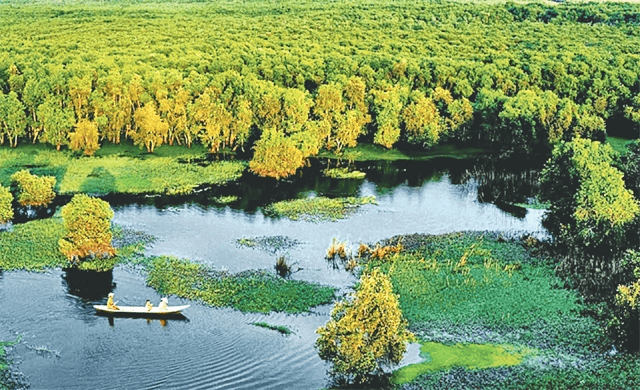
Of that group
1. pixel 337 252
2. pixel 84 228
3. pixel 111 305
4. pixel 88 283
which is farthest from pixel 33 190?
pixel 337 252

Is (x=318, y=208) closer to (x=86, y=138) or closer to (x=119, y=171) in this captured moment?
(x=119, y=171)

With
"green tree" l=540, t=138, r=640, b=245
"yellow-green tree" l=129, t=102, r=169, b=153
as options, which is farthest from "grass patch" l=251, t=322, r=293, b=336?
"yellow-green tree" l=129, t=102, r=169, b=153

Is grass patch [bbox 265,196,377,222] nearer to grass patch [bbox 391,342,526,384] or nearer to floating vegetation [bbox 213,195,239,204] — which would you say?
floating vegetation [bbox 213,195,239,204]

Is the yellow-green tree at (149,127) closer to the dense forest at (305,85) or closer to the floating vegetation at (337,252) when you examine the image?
the dense forest at (305,85)

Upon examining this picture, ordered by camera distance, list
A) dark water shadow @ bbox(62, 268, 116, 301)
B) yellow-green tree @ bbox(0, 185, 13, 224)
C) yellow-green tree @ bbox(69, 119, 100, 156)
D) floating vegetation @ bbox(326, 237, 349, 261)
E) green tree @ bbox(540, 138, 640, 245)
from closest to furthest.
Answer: dark water shadow @ bbox(62, 268, 116, 301) < green tree @ bbox(540, 138, 640, 245) < floating vegetation @ bbox(326, 237, 349, 261) < yellow-green tree @ bbox(0, 185, 13, 224) < yellow-green tree @ bbox(69, 119, 100, 156)

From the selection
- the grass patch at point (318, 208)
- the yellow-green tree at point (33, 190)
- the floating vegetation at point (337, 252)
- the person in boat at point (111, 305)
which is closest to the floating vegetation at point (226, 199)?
the grass patch at point (318, 208)

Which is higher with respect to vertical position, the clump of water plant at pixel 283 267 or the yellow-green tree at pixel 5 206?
the yellow-green tree at pixel 5 206
